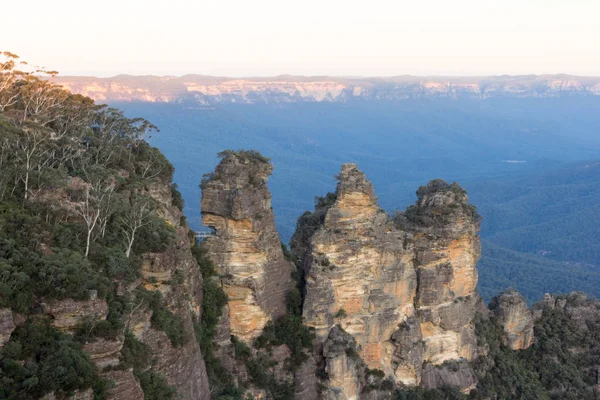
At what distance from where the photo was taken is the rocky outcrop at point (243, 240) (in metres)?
26.6

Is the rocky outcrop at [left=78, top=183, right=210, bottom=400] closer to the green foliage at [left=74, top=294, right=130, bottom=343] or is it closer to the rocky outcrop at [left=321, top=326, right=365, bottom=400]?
the green foliage at [left=74, top=294, right=130, bottom=343]

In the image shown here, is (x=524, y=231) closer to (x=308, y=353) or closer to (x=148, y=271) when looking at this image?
(x=308, y=353)

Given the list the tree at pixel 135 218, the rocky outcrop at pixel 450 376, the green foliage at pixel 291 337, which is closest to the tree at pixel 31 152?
the tree at pixel 135 218

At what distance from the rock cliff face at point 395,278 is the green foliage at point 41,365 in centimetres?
1454

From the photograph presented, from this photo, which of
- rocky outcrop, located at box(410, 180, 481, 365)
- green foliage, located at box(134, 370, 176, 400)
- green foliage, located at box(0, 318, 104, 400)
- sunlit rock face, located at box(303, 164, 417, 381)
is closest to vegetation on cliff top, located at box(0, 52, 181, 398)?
green foliage, located at box(0, 318, 104, 400)

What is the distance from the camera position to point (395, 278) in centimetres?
2959

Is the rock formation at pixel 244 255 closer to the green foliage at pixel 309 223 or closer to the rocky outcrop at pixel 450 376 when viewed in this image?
the green foliage at pixel 309 223

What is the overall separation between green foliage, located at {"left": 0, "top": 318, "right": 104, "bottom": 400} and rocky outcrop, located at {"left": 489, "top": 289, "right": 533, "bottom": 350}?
26972 millimetres

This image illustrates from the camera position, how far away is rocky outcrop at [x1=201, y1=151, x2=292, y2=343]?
26.6 m

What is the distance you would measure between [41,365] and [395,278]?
18.8 m

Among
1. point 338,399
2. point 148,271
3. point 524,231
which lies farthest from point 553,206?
point 148,271

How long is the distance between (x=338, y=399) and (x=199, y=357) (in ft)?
28.6

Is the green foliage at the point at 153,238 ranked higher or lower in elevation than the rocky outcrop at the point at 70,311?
higher

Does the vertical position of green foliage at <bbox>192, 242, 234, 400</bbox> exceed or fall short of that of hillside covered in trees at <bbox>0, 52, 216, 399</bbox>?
it falls short
